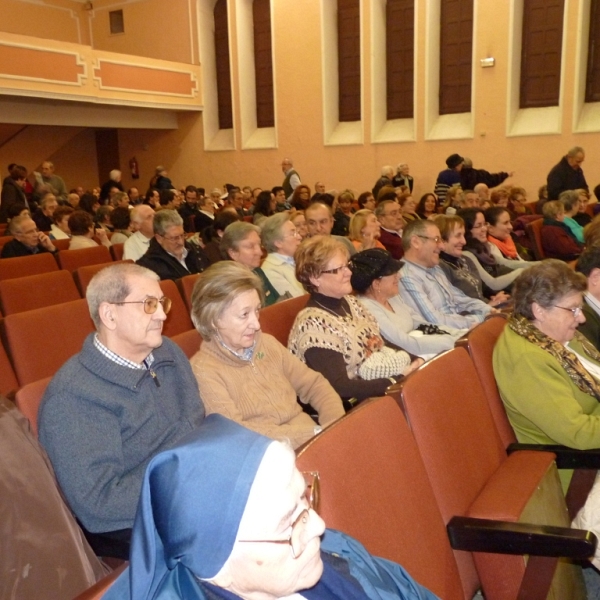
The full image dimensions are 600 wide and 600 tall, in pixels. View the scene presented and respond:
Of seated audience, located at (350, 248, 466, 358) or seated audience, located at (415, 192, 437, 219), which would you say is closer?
seated audience, located at (350, 248, 466, 358)

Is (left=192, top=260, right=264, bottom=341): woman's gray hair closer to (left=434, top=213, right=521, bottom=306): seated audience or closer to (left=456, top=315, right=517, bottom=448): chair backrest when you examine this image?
(left=456, top=315, right=517, bottom=448): chair backrest

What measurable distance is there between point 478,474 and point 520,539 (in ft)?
1.12

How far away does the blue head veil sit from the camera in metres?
Answer: 0.77

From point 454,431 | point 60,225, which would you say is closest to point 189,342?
point 454,431

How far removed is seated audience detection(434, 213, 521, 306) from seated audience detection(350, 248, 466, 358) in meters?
0.88

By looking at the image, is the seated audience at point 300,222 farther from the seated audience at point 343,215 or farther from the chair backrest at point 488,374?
the chair backrest at point 488,374

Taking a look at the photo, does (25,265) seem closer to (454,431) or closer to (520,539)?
(454,431)

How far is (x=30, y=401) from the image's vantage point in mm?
1576

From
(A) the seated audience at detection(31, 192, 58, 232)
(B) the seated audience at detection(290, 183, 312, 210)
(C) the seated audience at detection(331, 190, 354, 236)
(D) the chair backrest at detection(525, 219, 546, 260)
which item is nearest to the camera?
(D) the chair backrest at detection(525, 219, 546, 260)

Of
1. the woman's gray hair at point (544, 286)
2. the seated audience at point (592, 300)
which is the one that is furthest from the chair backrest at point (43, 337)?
the seated audience at point (592, 300)

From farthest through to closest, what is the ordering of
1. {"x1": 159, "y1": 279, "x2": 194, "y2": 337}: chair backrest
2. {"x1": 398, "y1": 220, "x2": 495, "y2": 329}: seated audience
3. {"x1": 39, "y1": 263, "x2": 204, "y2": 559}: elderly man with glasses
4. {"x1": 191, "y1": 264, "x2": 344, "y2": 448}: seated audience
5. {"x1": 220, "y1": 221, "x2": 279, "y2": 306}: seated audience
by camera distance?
1. {"x1": 220, "y1": 221, "x2": 279, "y2": 306}: seated audience
2. {"x1": 398, "y1": 220, "x2": 495, "y2": 329}: seated audience
3. {"x1": 159, "y1": 279, "x2": 194, "y2": 337}: chair backrest
4. {"x1": 191, "y1": 264, "x2": 344, "y2": 448}: seated audience
5. {"x1": 39, "y1": 263, "x2": 204, "y2": 559}: elderly man with glasses

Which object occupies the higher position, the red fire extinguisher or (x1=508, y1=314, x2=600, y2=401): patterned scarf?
the red fire extinguisher

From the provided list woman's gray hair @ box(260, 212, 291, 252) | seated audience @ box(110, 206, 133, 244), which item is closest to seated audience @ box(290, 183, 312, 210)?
seated audience @ box(110, 206, 133, 244)

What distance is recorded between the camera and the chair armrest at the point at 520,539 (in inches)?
51.7
